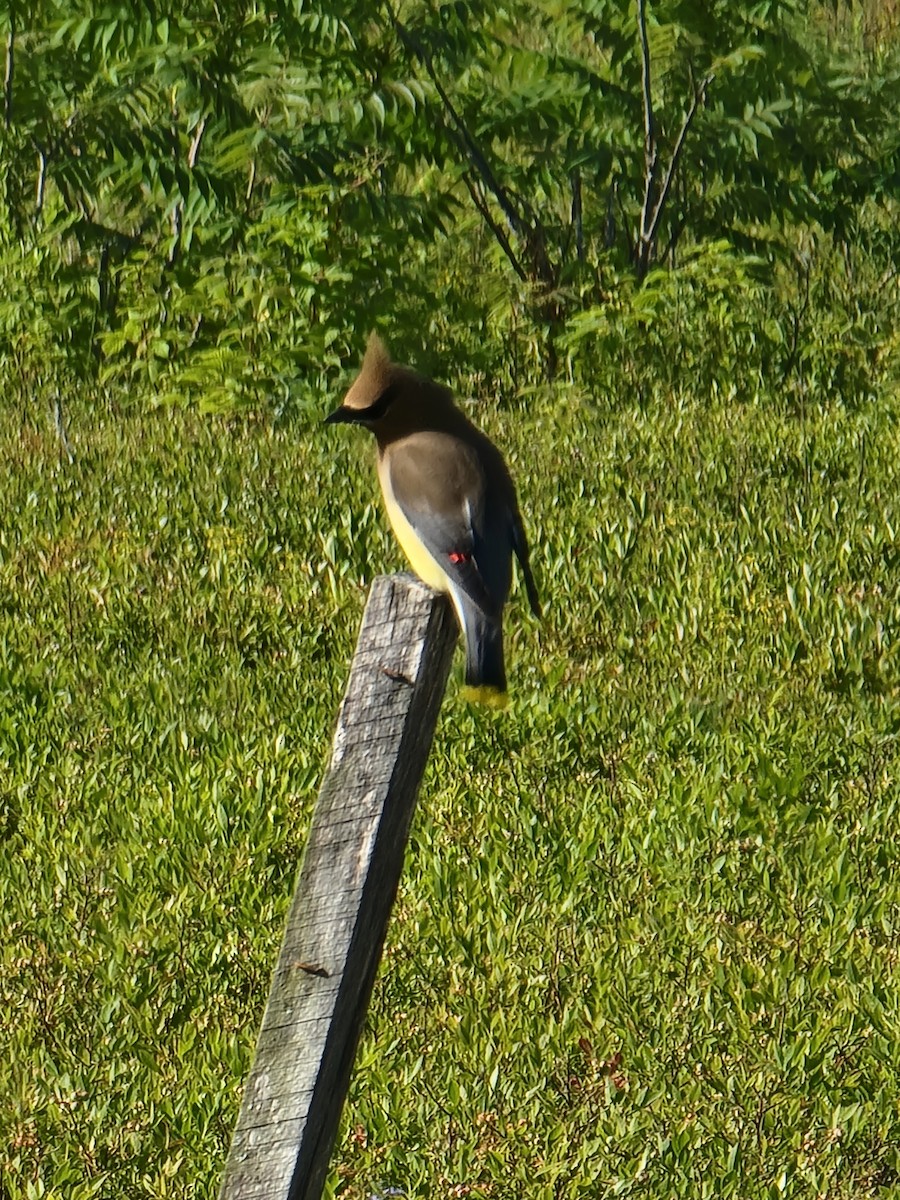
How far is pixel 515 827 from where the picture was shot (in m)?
6.02

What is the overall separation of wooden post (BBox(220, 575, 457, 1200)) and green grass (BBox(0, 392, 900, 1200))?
3.94 feet

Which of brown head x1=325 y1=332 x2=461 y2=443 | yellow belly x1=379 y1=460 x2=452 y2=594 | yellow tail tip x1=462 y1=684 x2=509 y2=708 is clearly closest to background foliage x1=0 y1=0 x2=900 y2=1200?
yellow tail tip x1=462 y1=684 x2=509 y2=708

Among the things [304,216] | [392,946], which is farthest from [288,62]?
[392,946]

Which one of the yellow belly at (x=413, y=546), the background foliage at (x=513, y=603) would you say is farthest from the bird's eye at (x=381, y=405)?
the background foliage at (x=513, y=603)

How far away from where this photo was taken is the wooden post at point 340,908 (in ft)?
10.7

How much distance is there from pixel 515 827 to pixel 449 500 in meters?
1.99

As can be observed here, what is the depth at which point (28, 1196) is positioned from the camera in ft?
14.3

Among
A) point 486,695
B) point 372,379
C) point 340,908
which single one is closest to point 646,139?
point 372,379

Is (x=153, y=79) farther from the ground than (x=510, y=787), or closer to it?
farther from the ground

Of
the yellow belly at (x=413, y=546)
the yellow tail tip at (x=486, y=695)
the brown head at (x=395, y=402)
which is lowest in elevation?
the yellow tail tip at (x=486, y=695)

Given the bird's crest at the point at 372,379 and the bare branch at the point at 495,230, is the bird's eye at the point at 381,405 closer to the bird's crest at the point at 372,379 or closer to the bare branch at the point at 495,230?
the bird's crest at the point at 372,379

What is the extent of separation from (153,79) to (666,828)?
6.49 meters

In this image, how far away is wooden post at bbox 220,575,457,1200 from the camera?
327 centimetres

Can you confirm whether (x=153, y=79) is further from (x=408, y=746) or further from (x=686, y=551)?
(x=408, y=746)
